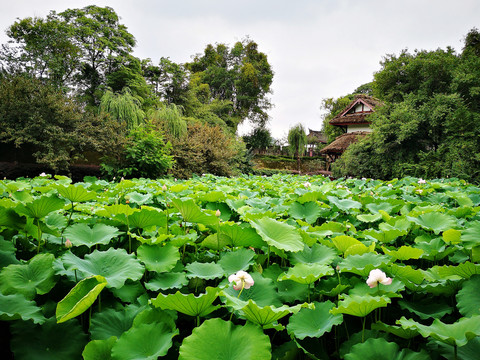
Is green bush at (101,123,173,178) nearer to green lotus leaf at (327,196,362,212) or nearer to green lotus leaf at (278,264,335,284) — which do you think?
green lotus leaf at (327,196,362,212)

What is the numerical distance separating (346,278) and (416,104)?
1398 cm

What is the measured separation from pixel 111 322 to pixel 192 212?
49 cm

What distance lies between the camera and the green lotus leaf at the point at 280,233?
3.17ft

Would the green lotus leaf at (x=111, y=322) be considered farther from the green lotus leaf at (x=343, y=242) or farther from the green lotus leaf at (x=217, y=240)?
the green lotus leaf at (x=343, y=242)

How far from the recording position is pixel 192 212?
1108 mm

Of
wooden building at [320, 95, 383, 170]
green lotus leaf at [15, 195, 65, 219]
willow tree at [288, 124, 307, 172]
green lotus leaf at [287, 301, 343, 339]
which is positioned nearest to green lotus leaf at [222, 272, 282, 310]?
green lotus leaf at [287, 301, 343, 339]

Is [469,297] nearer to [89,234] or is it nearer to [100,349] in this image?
[100,349]

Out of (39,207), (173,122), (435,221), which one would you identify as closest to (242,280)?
(39,207)

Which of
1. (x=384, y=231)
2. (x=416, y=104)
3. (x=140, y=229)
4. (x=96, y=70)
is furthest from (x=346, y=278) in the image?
(x=96, y=70)

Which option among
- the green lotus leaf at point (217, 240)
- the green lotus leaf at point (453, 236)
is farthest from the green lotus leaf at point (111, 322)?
the green lotus leaf at point (453, 236)

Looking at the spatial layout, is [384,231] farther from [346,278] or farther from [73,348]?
[73,348]

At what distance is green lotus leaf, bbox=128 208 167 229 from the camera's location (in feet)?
3.62

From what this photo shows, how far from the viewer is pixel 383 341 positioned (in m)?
0.61

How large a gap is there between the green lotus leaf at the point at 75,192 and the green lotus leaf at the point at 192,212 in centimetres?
42
